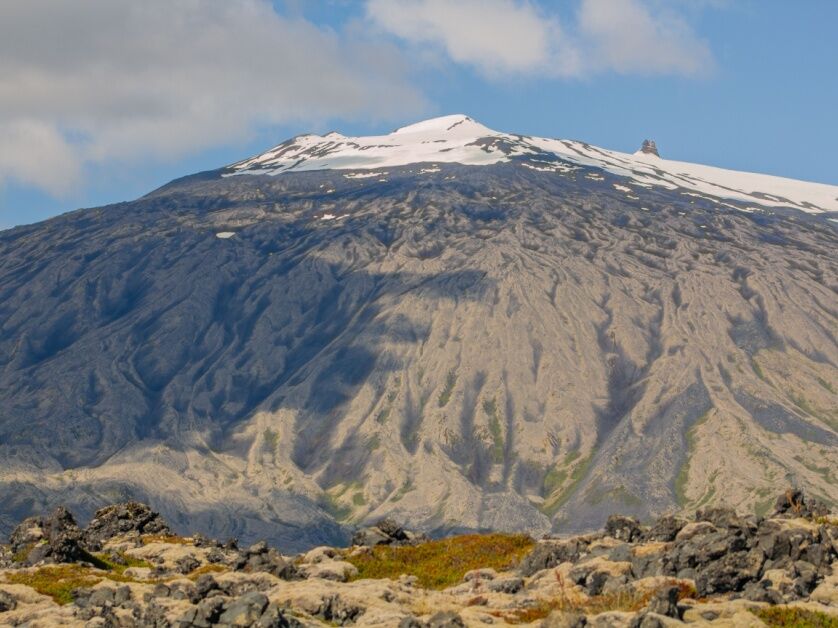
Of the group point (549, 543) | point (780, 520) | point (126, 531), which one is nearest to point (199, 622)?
point (549, 543)

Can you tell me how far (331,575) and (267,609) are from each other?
20.2m

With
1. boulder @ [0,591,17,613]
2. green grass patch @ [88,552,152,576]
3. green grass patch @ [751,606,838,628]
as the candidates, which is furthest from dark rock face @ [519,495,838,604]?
boulder @ [0,591,17,613]

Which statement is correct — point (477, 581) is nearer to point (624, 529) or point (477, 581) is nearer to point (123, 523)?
point (624, 529)

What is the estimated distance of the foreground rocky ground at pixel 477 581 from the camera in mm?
42000

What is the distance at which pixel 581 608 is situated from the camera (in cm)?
4359

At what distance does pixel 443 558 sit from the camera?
2618 inches

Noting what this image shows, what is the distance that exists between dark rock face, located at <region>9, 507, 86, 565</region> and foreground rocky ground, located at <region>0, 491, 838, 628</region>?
0.16 meters

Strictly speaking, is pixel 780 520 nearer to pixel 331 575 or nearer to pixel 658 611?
pixel 658 611

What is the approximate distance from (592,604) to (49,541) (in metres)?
36.1

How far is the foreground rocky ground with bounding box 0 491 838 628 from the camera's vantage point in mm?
42000

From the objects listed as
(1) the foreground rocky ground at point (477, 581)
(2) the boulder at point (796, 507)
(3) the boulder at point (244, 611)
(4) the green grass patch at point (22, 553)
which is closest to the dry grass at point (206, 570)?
(1) the foreground rocky ground at point (477, 581)

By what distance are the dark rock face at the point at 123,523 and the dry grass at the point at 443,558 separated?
20727mm

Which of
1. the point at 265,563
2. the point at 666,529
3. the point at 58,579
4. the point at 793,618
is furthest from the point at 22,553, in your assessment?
the point at 793,618

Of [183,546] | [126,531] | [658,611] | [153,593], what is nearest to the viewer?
[658,611]
